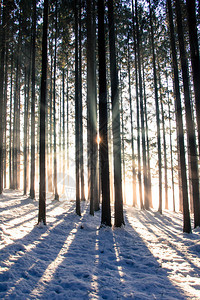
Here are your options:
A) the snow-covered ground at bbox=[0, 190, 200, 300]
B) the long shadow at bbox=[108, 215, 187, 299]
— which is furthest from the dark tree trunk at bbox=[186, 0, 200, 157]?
the long shadow at bbox=[108, 215, 187, 299]

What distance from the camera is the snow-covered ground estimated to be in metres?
2.78

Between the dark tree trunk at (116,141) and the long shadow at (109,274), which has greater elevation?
the dark tree trunk at (116,141)

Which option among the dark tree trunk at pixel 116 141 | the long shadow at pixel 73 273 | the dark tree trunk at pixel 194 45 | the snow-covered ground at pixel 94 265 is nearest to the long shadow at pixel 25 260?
the snow-covered ground at pixel 94 265

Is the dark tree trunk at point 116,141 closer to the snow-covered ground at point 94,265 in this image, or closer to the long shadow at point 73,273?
the snow-covered ground at point 94,265

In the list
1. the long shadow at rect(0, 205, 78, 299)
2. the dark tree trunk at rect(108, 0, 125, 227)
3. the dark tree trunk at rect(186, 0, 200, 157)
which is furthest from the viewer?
the dark tree trunk at rect(108, 0, 125, 227)

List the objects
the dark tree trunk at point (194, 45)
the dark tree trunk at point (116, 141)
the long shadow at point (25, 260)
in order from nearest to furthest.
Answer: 1. the long shadow at point (25, 260)
2. the dark tree trunk at point (194, 45)
3. the dark tree trunk at point (116, 141)

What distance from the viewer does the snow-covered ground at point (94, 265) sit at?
2.78 meters

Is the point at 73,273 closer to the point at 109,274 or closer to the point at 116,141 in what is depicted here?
the point at 109,274

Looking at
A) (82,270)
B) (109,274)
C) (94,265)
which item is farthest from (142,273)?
(82,270)

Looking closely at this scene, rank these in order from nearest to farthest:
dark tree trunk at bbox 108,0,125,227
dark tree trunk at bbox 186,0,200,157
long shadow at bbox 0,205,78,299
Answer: long shadow at bbox 0,205,78,299, dark tree trunk at bbox 186,0,200,157, dark tree trunk at bbox 108,0,125,227

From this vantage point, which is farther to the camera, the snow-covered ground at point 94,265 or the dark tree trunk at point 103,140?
the dark tree trunk at point 103,140

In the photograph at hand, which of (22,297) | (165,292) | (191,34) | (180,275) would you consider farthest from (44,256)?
(191,34)

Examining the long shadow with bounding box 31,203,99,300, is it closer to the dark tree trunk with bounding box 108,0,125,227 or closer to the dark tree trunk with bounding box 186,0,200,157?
the dark tree trunk with bounding box 108,0,125,227

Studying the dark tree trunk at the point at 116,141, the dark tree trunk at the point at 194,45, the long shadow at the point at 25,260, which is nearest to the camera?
the long shadow at the point at 25,260
